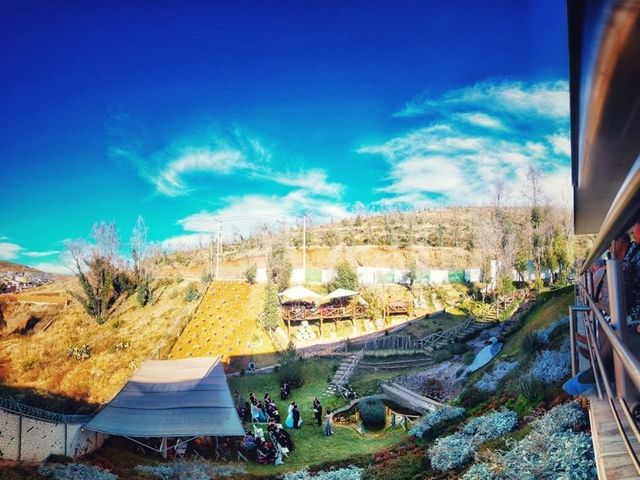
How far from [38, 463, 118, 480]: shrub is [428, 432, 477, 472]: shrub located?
6.15 metres

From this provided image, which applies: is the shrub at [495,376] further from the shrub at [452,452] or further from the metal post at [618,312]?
the metal post at [618,312]

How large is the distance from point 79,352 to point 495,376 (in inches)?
903

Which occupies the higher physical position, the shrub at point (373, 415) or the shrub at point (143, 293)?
the shrub at point (143, 293)

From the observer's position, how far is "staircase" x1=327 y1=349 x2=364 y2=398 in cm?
1614

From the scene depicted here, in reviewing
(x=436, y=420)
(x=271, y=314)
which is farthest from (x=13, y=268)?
(x=436, y=420)

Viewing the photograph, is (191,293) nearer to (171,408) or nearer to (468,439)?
(171,408)

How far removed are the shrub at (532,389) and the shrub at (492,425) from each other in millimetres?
441

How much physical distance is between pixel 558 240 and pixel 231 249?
42.0 metres

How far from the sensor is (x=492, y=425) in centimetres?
675

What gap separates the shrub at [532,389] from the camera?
698cm

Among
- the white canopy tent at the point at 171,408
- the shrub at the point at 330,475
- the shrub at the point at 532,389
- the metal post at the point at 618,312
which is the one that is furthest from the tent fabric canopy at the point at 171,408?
the metal post at the point at 618,312

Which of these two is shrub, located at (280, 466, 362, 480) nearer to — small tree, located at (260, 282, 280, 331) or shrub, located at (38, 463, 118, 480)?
shrub, located at (38, 463, 118, 480)

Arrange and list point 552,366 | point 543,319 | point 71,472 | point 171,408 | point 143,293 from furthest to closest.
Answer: point 143,293 → point 543,319 → point 171,408 → point 71,472 → point 552,366

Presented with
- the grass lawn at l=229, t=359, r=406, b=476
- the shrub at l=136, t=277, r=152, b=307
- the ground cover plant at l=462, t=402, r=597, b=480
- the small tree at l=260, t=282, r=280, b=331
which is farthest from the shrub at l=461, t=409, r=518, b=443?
the shrub at l=136, t=277, r=152, b=307
